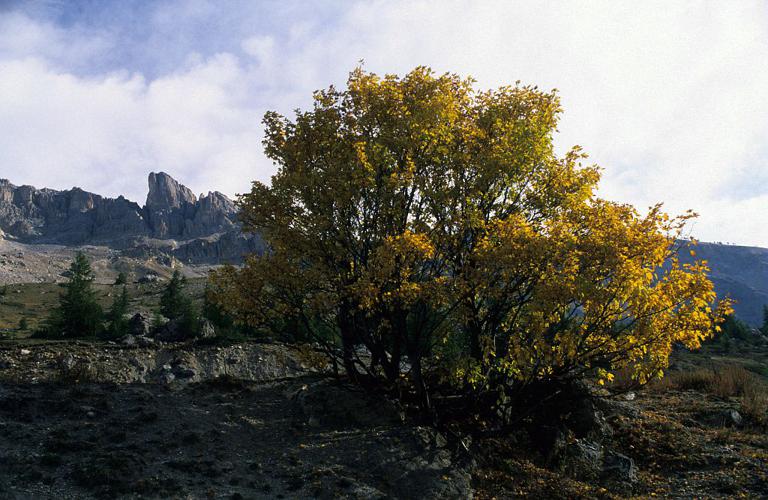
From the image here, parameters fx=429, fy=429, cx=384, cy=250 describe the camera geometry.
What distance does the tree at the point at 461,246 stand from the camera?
10.1m

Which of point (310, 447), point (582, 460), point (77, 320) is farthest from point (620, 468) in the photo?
point (77, 320)

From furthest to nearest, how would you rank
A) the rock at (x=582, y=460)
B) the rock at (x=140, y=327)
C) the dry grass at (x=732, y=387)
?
the rock at (x=140, y=327) < the dry grass at (x=732, y=387) < the rock at (x=582, y=460)

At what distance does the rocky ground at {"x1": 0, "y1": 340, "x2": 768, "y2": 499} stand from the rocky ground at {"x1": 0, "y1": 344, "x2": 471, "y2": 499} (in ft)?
0.14

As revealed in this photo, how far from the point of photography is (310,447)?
1295 cm

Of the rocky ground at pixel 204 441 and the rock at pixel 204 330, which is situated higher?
the rock at pixel 204 330

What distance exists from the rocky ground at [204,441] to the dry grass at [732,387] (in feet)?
44.2

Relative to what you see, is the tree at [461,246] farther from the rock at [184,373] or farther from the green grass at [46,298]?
the green grass at [46,298]

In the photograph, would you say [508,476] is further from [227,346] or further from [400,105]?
[227,346]

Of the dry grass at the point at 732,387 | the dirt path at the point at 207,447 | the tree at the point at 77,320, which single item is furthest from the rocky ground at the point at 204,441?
the tree at the point at 77,320

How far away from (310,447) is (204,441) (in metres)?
3.10

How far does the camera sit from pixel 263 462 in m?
11.9

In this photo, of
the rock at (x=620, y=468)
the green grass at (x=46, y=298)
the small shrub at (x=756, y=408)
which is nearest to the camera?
the rock at (x=620, y=468)

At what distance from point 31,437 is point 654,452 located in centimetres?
1835

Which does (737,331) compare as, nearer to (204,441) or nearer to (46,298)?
(204,441)
